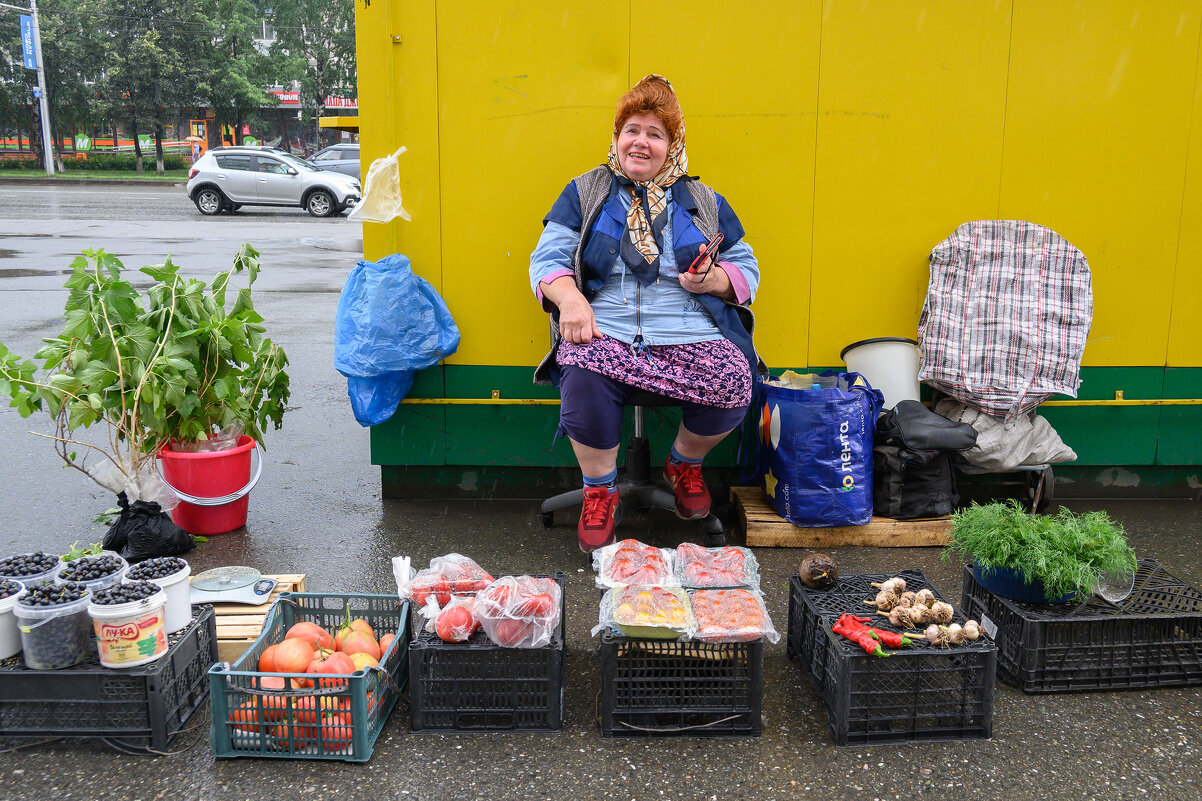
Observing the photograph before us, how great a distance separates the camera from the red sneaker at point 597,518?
145 inches

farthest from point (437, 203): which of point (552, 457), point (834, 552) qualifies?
point (834, 552)

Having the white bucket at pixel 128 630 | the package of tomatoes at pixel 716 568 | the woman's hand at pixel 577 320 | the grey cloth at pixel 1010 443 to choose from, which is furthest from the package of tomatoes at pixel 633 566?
the grey cloth at pixel 1010 443

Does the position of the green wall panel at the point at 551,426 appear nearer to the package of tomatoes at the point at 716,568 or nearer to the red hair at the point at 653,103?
the red hair at the point at 653,103

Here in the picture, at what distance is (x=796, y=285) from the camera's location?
4223 millimetres

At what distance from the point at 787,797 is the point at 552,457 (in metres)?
2.30

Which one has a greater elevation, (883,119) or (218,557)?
(883,119)

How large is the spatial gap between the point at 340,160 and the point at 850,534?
22.3m

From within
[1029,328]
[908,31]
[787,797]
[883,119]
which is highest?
[908,31]

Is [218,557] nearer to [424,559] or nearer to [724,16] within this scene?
[424,559]

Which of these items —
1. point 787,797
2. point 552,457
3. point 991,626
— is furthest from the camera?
point 552,457

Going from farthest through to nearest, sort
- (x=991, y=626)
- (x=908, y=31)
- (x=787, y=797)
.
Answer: (x=908, y=31) < (x=991, y=626) < (x=787, y=797)

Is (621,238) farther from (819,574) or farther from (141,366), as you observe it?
(141,366)

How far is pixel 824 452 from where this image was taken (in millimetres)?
3775

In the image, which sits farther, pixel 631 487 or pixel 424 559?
pixel 631 487
